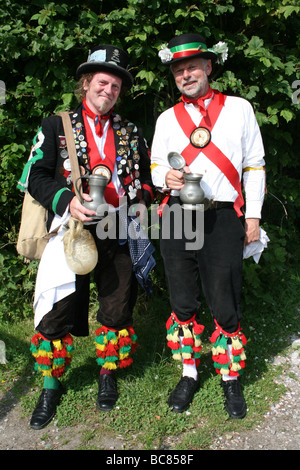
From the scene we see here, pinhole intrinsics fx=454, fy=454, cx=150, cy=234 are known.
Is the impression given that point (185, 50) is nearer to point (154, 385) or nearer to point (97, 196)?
point (97, 196)

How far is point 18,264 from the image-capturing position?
4.22 meters

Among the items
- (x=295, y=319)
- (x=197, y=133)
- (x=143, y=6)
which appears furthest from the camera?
(x=295, y=319)

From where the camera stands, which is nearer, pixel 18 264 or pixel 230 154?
pixel 230 154

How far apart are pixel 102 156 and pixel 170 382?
168cm

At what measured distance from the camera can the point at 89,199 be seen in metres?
2.54

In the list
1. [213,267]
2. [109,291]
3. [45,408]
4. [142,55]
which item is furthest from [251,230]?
[45,408]

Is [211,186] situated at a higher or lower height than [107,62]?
lower

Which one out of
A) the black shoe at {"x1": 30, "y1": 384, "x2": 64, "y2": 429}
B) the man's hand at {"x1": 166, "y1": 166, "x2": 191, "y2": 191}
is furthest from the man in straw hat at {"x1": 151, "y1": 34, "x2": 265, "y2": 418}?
the black shoe at {"x1": 30, "y1": 384, "x2": 64, "y2": 429}

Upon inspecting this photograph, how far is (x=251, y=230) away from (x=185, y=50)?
3.81 feet

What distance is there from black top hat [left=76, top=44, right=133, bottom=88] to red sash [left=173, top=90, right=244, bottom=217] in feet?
1.43

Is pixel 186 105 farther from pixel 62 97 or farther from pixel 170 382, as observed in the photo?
pixel 170 382

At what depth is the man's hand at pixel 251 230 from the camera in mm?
2873

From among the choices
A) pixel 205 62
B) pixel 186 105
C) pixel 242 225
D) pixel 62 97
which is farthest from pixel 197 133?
pixel 62 97

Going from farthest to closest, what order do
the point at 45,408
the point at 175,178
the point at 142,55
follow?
1. the point at 142,55
2. the point at 45,408
3. the point at 175,178
